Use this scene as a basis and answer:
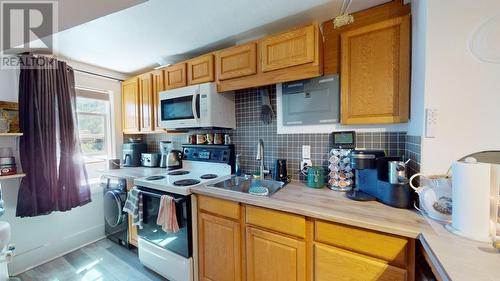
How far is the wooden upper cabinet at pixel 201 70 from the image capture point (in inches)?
72.1

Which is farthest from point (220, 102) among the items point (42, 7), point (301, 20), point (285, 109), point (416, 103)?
point (416, 103)

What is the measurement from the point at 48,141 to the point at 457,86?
3.17m

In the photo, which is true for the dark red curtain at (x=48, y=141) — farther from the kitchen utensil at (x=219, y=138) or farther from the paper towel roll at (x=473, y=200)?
the paper towel roll at (x=473, y=200)

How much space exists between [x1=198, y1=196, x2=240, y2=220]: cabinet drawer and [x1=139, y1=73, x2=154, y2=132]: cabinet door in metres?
1.35

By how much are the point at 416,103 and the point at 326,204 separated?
0.78 m

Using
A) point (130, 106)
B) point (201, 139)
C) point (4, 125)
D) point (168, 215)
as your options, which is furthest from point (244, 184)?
point (4, 125)

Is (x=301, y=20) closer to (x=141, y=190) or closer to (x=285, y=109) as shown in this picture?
(x=285, y=109)

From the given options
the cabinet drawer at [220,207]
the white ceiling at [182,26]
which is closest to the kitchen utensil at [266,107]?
the white ceiling at [182,26]

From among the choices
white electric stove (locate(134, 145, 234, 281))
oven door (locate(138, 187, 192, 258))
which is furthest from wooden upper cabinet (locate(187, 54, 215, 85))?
oven door (locate(138, 187, 192, 258))

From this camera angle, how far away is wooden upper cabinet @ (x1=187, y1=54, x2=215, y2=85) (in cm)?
183

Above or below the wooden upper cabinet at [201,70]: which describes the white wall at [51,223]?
below

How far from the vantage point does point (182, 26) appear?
1.56 metres

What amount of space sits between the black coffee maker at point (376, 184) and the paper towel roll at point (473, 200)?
275 millimetres

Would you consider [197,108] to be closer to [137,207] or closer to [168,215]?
[168,215]
